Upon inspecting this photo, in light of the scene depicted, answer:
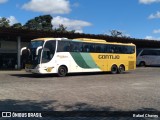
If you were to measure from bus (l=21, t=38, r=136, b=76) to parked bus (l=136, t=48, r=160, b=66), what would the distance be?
13.4m

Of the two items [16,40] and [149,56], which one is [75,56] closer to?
[16,40]

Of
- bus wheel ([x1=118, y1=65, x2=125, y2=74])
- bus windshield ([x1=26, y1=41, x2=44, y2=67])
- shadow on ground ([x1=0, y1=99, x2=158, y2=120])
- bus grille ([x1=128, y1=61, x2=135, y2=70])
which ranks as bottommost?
shadow on ground ([x1=0, y1=99, x2=158, y2=120])

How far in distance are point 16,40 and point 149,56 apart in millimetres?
16143

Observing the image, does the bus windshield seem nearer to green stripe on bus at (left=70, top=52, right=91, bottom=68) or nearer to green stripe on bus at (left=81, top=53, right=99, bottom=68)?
green stripe on bus at (left=70, top=52, right=91, bottom=68)

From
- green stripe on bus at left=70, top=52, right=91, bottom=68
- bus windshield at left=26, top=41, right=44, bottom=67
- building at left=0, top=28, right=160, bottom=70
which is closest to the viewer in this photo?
bus windshield at left=26, top=41, right=44, bottom=67

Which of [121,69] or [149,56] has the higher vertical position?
[149,56]

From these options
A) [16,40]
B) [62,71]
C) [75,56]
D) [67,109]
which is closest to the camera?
[67,109]

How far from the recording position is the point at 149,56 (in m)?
45.7

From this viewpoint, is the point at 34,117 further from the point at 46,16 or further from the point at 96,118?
the point at 46,16

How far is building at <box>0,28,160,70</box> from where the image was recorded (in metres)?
34.8

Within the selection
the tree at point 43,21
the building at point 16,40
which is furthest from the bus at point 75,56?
the tree at point 43,21

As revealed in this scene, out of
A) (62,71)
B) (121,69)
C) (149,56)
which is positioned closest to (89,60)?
(62,71)

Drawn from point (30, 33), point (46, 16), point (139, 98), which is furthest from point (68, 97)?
point (46, 16)

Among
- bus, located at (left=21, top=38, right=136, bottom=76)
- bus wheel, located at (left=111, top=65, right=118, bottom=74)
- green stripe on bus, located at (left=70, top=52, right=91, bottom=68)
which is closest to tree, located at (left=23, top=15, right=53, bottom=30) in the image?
bus, located at (left=21, top=38, right=136, bottom=76)
